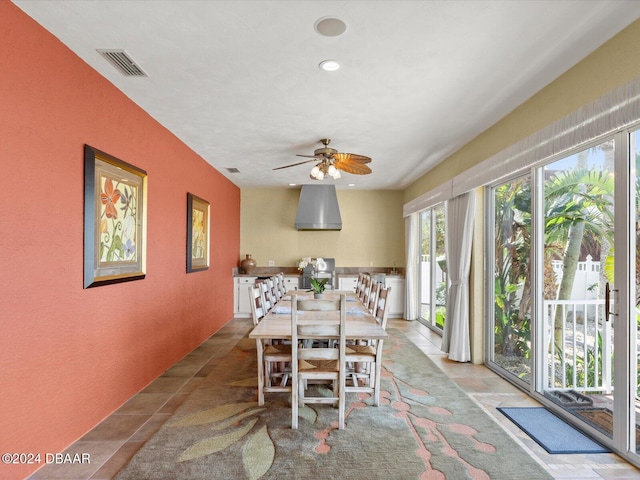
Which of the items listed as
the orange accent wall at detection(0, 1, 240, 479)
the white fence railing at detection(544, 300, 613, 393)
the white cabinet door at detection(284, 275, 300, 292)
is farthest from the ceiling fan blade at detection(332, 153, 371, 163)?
the white cabinet door at detection(284, 275, 300, 292)

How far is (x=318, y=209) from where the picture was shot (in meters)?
6.94

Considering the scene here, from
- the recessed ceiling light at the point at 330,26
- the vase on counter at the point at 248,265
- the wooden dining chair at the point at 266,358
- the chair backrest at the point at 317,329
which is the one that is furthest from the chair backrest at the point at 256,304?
the vase on counter at the point at 248,265

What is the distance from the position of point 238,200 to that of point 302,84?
15.7ft

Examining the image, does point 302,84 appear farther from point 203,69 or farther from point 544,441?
point 544,441

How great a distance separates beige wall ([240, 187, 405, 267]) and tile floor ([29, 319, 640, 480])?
9.75 ft

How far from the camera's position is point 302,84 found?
280cm

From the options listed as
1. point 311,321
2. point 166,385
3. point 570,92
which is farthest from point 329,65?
point 166,385


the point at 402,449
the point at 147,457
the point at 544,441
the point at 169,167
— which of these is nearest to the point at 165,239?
the point at 169,167

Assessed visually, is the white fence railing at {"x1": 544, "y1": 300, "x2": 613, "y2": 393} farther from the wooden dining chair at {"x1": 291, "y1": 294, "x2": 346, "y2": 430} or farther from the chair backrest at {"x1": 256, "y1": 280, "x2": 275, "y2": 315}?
the chair backrest at {"x1": 256, "y1": 280, "x2": 275, "y2": 315}

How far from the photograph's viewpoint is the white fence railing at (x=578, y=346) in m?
2.98

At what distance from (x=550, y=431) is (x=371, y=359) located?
A: 4.37 ft

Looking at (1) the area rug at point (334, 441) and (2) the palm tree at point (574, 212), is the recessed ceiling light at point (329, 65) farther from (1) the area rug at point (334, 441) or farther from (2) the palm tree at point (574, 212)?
(1) the area rug at point (334, 441)

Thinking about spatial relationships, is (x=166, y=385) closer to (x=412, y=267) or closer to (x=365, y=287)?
(x=365, y=287)

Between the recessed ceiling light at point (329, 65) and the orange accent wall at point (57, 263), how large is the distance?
1395 millimetres
